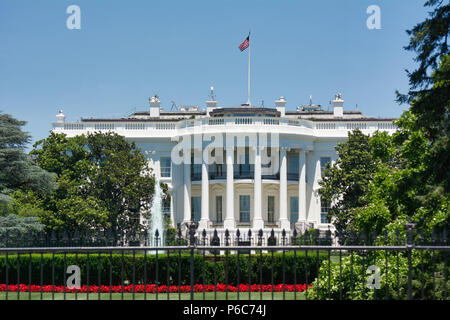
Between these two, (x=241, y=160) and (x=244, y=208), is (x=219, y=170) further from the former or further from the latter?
(x=244, y=208)

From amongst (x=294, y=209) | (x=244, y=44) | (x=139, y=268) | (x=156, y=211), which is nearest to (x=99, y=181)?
(x=156, y=211)

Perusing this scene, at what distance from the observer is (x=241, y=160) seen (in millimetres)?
48469

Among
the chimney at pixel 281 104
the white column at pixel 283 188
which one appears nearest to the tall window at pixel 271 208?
the white column at pixel 283 188

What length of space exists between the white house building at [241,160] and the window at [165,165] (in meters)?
0.08

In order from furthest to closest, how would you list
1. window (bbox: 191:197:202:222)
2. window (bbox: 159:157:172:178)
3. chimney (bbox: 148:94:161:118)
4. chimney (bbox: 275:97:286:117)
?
chimney (bbox: 148:94:161:118)
chimney (bbox: 275:97:286:117)
window (bbox: 159:157:172:178)
window (bbox: 191:197:202:222)

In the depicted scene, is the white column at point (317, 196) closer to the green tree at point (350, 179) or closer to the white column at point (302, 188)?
the white column at point (302, 188)

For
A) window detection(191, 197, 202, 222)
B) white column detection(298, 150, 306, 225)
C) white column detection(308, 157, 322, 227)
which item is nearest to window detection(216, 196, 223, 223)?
window detection(191, 197, 202, 222)

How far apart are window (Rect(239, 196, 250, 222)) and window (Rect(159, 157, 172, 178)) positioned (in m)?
6.38

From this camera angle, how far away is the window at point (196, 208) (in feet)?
164

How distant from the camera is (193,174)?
50.3 meters

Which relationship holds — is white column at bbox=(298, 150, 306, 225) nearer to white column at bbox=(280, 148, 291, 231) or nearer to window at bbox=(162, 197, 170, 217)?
white column at bbox=(280, 148, 291, 231)

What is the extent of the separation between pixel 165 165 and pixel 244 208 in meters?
7.36

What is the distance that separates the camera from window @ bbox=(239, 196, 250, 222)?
1935 inches
